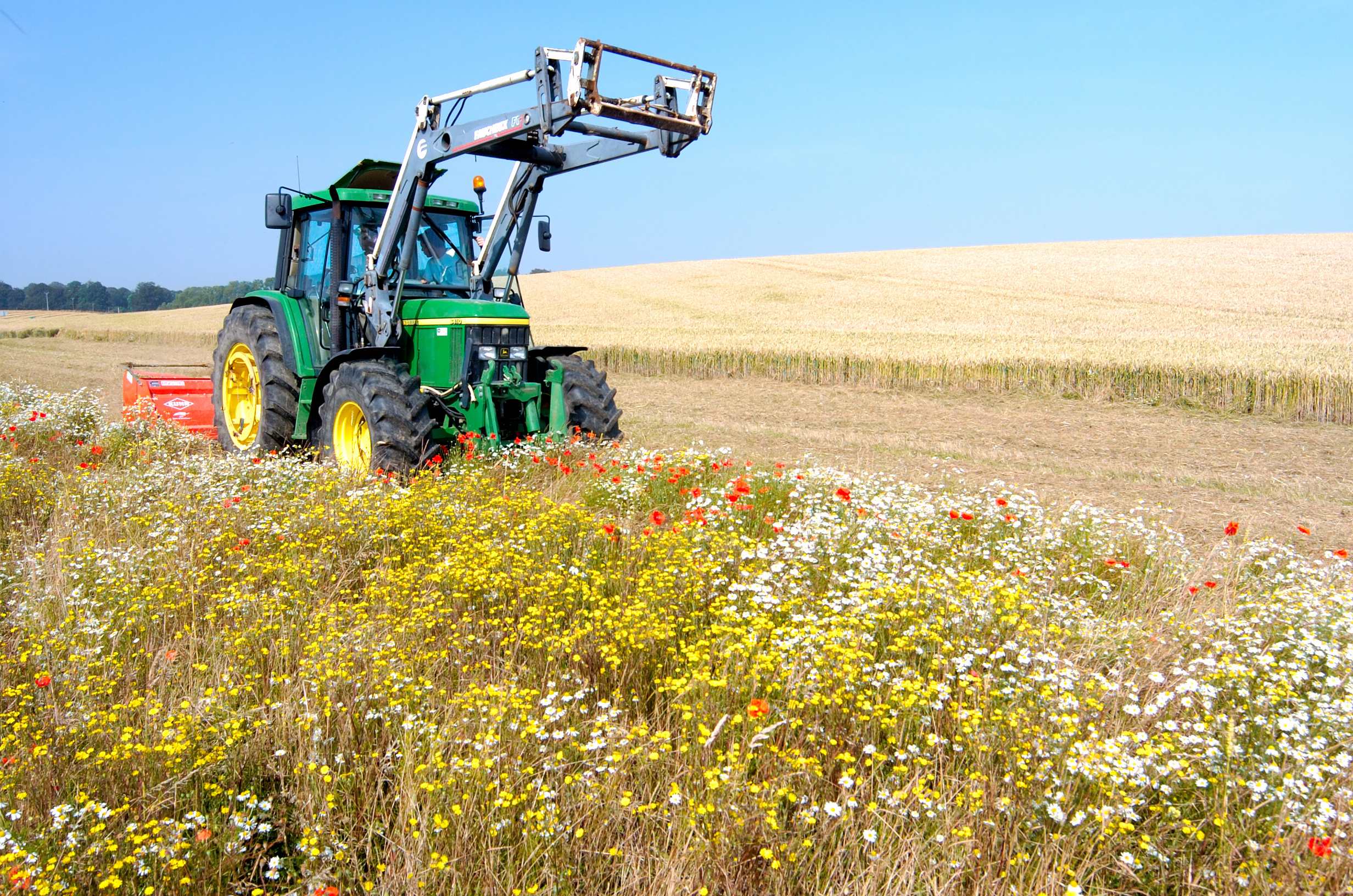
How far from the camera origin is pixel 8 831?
2.42 meters

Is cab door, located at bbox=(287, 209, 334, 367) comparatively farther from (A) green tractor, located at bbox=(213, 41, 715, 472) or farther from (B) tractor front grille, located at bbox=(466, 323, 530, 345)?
(B) tractor front grille, located at bbox=(466, 323, 530, 345)

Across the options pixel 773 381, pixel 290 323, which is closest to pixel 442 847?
pixel 290 323

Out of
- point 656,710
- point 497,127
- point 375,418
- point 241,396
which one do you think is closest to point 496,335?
point 375,418

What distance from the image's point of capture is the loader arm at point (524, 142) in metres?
6.12

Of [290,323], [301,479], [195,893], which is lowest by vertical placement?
[195,893]

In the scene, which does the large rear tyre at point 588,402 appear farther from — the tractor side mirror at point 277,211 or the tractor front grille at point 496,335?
the tractor side mirror at point 277,211

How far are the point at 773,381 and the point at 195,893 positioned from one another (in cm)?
1548

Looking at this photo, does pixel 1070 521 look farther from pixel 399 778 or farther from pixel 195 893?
pixel 195 893

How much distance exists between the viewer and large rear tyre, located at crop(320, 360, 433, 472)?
673 cm

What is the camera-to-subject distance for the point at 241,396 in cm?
946

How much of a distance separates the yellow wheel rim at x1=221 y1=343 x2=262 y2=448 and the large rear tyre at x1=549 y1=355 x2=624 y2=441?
3329 mm

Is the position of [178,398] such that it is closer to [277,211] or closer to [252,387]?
[252,387]

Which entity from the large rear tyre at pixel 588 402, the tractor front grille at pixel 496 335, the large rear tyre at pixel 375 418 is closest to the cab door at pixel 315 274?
the large rear tyre at pixel 375 418

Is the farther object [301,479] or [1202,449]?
[1202,449]
